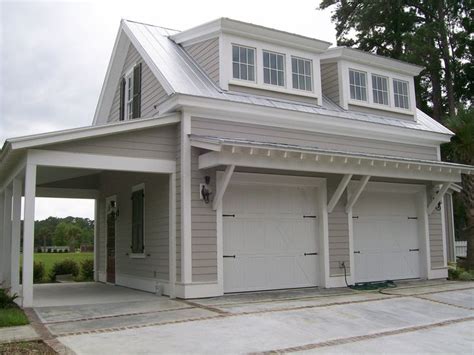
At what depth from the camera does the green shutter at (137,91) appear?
12.7 m

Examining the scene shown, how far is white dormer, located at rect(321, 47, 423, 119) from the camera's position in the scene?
13.1 metres

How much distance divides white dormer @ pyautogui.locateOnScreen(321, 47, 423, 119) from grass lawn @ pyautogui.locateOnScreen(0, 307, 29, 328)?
352 inches

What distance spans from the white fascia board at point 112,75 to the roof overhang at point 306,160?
5365 mm

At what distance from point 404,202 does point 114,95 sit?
28.9 feet

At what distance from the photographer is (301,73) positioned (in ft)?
40.6

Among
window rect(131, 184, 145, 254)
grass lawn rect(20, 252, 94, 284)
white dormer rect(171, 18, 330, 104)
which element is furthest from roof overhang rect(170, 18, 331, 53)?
grass lawn rect(20, 252, 94, 284)

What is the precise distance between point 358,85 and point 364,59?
2.27 feet

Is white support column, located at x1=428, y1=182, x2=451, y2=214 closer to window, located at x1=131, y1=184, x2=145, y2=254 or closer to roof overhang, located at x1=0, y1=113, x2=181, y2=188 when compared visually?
roof overhang, located at x1=0, y1=113, x2=181, y2=188

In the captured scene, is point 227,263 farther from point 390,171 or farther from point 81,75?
point 81,75

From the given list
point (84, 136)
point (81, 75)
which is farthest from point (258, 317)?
point (81, 75)

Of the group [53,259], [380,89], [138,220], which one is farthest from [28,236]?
[53,259]

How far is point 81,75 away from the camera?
1368cm

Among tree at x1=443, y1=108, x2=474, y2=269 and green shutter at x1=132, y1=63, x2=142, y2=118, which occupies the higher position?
green shutter at x1=132, y1=63, x2=142, y2=118

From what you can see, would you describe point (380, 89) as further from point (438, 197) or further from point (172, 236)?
point (172, 236)
